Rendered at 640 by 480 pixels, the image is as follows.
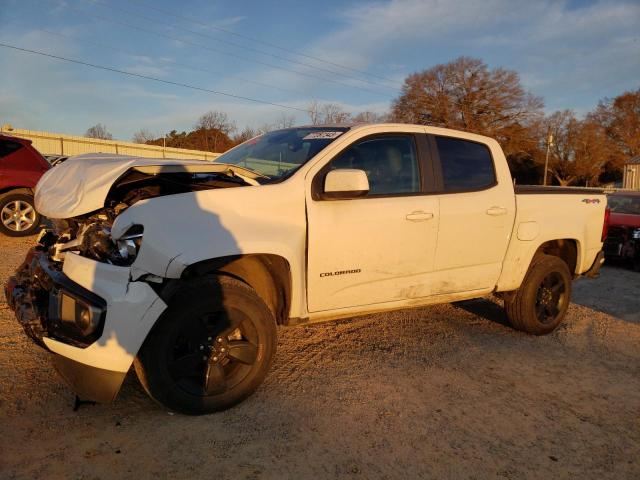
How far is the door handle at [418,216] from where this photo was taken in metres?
4.07

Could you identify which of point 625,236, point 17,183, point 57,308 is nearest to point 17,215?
point 17,183

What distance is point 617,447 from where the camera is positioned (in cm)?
318

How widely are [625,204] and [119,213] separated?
1034cm

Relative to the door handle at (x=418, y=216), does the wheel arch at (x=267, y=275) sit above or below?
below

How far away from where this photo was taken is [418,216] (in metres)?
4.11

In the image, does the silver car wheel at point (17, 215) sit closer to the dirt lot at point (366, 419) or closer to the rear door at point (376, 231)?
the dirt lot at point (366, 419)

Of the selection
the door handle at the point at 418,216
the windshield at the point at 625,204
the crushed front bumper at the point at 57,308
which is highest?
the door handle at the point at 418,216

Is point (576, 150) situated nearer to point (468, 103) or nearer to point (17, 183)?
point (468, 103)

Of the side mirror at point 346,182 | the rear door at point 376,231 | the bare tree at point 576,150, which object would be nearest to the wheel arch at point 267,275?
the rear door at point 376,231

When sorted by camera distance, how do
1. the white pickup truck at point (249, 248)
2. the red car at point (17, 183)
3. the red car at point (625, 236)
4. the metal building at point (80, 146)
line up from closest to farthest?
the white pickup truck at point (249, 248), the red car at point (17, 183), the red car at point (625, 236), the metal building at point (80, 146)

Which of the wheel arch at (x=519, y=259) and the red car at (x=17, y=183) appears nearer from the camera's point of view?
the wheel arch at (x=519, y=259)

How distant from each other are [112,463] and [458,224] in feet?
10.1

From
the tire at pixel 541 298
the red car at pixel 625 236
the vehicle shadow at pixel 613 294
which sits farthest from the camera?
the red car at pixel 625 236

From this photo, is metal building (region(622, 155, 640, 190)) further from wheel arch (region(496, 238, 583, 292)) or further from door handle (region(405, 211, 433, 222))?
door handle (region(405, 211, 433, 222))
